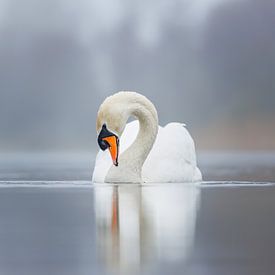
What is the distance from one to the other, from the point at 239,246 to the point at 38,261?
98cm

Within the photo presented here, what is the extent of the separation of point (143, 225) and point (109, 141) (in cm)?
404

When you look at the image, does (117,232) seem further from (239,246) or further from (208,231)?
(239,246)

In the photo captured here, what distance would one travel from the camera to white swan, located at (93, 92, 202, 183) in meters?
10.5

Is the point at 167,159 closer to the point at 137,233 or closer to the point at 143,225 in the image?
the point at 143,225

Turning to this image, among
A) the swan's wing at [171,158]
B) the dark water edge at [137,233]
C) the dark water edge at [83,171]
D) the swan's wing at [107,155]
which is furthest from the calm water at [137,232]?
the dark water edge at [83,171]

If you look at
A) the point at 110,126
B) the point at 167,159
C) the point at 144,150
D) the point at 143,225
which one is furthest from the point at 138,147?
the point at 143,225

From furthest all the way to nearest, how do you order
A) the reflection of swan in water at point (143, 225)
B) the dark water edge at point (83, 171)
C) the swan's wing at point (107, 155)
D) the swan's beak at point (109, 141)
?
1. the dark water edge at point (83, 171)
2. the swan's wing at point (107, 155)
3. the swan's beak at point (109, 141)
4. the reflection of swan in water at point (143, 225)

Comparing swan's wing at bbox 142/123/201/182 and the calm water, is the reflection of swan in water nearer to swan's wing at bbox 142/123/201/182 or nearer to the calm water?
the calm water

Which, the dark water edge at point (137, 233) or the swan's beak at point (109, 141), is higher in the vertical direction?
the swan's beak at point (109, 141)

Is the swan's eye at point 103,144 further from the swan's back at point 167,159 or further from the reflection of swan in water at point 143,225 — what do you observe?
the swan's back at point 167,159

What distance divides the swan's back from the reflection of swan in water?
1.07 m

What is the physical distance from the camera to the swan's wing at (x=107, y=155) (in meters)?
10.9

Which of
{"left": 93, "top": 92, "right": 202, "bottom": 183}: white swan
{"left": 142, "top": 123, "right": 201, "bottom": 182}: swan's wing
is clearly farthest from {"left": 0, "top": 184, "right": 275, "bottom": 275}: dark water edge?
{"left": 142, "top": 123, "right": 201, "bottom": 182}: swan's wing

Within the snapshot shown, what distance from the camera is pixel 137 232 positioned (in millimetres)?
5555
